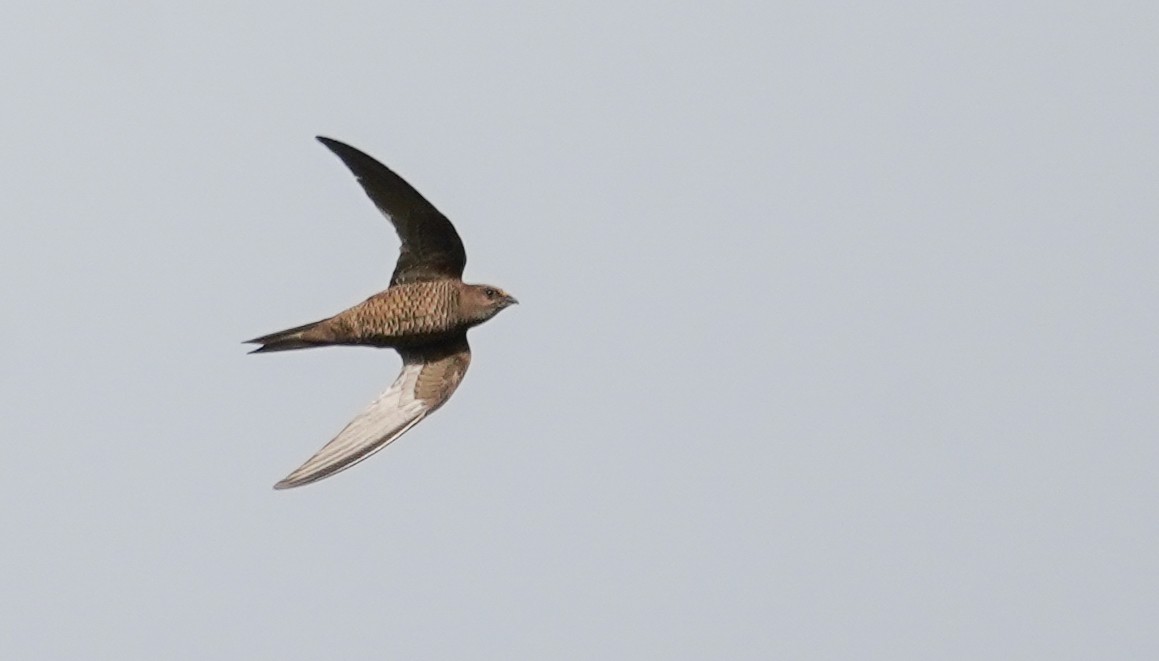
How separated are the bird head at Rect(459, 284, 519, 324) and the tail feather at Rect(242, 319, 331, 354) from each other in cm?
118

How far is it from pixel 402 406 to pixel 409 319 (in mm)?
743

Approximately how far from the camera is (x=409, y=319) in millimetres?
20047

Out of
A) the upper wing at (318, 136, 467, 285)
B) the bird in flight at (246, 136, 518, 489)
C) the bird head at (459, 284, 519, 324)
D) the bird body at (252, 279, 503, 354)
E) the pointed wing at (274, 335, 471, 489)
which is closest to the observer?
the pointed wing at (274, 335, 471, 489)

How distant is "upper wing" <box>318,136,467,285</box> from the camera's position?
774 inches

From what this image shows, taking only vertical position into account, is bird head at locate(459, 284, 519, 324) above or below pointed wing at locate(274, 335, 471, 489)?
above

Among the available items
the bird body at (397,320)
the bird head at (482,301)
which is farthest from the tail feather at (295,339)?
the bird head at (482,301)

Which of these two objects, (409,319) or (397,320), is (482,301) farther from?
(397,320)

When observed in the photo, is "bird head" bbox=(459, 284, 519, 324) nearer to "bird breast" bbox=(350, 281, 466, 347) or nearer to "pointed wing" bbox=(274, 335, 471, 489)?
"bird breast" bbox=(350, 281, 466, 347)

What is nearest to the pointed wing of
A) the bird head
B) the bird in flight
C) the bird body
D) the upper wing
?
→ the bird in flight

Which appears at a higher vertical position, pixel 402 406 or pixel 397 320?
pixel 397 320

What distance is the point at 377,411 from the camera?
20.1 meters

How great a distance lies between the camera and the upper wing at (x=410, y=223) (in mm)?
19658

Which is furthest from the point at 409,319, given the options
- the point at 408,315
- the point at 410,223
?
the point at 410,223

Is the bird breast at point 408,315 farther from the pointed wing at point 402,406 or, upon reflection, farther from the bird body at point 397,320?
the pointed wing at point 402,406
